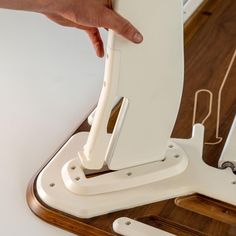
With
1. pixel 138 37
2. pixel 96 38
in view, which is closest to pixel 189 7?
pixel 96 38

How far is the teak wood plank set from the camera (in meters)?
0.84

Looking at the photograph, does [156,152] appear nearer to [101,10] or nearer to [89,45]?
[101,10]

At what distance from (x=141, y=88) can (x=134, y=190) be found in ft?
0.55

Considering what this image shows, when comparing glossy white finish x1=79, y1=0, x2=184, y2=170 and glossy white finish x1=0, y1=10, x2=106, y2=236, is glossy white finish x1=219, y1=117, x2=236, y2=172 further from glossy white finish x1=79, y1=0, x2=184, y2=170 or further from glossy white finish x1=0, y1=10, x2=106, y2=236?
glossy white finish x1=0, y1=10, x2=106, y2=236

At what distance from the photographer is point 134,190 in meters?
0.87

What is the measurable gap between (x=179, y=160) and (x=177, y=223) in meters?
0.10

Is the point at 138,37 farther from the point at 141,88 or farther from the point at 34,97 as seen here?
the point at 34,97

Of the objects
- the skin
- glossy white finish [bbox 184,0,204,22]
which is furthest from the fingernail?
glossy white finish [bbox 184,0,204,22]

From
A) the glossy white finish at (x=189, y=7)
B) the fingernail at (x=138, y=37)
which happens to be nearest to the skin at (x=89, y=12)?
the fingernail at (x=138, y=37)

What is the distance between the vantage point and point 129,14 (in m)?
0.72

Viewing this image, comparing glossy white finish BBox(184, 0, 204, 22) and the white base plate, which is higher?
glossy white finish BBox(184, 0, 204, 22)

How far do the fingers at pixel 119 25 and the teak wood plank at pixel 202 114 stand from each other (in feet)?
0.89

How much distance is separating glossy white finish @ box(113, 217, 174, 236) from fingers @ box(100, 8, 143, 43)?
265 millimetres

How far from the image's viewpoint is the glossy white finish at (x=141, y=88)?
736 mm
